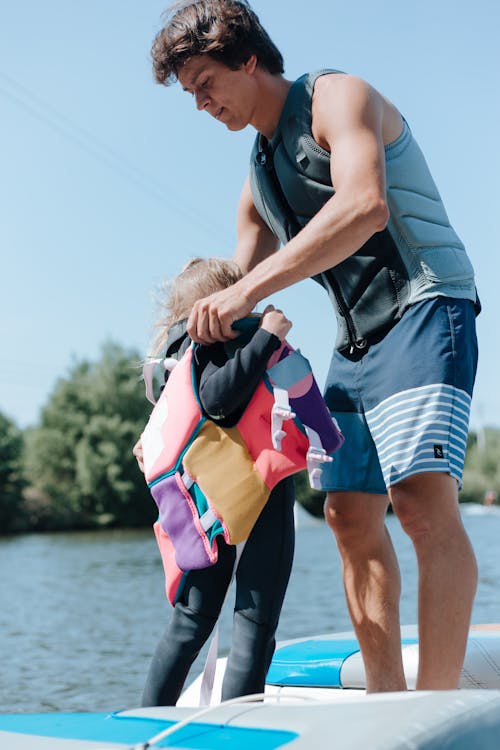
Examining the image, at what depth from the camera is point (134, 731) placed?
1.59 m

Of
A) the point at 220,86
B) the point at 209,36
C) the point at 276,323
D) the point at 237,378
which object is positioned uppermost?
the point at 209,36

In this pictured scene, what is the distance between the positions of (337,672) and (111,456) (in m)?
46.1

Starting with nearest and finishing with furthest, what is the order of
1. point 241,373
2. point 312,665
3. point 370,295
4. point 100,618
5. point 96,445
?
point 241,373 < point 370,295 < point 312,665 < point 100,618 < point 96,445

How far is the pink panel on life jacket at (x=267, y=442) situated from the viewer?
7.94ft

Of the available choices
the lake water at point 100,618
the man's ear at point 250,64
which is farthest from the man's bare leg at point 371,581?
the lake water at point 100,618

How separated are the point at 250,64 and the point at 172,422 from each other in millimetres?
1032

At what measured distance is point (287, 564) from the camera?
2.45 m

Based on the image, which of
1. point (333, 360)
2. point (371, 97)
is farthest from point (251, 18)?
point (333, 360)

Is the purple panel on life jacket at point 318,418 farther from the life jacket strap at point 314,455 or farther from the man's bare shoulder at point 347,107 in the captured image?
the man's bare shoulder at point 347,107

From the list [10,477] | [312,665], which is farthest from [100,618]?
[10,477]

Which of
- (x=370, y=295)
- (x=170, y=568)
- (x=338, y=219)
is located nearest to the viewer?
(x=338, y=219)

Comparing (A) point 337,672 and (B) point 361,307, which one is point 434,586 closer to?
(B) point 361,307

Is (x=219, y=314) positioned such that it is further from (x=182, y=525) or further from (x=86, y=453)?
(x=86, y=453)

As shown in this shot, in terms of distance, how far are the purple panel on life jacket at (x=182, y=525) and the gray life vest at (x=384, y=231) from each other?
2.20ft
